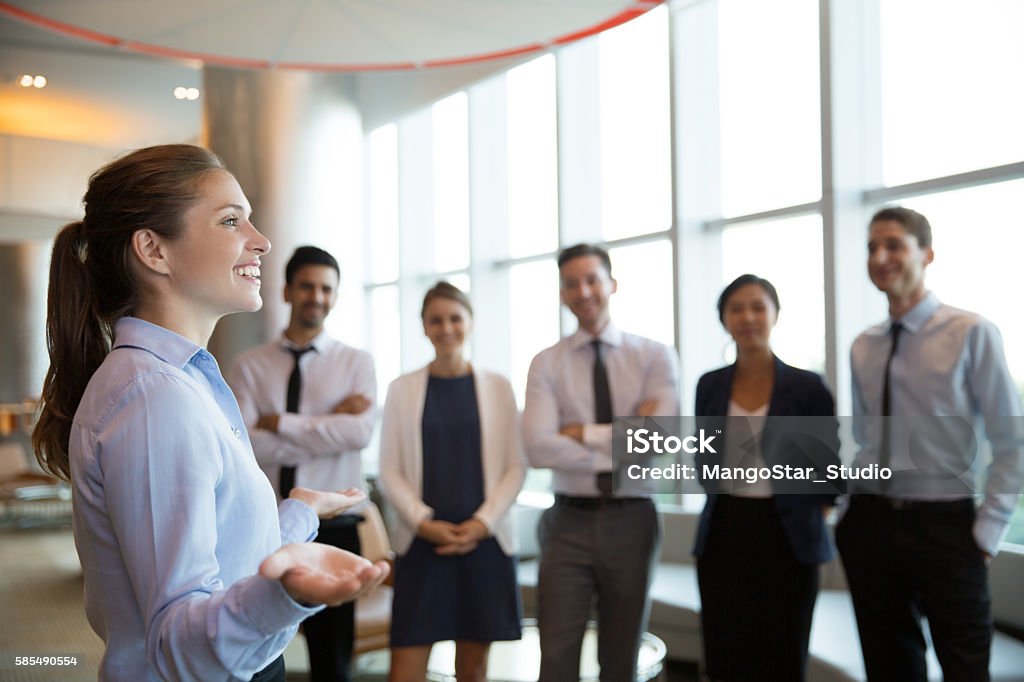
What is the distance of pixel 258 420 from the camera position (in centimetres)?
356

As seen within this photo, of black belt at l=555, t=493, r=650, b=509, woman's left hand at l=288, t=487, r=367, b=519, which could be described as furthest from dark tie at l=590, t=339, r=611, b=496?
woman's left hand at l=288, t=487, r=367, b=519

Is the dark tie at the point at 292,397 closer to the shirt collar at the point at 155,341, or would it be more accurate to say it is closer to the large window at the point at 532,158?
the shirt collar at the point at 155,341

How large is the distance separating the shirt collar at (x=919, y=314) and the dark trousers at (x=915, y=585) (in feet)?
2.06

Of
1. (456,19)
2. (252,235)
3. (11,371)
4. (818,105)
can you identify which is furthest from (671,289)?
(252,235)

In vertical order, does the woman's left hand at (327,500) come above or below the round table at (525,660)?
above

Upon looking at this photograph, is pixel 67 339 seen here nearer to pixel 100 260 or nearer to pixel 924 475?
pixel 100 260

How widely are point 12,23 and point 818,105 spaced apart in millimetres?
4297

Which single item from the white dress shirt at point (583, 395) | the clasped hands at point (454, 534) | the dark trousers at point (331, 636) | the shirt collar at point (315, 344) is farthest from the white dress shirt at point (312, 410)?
the white dress shirt at point (583, 395)

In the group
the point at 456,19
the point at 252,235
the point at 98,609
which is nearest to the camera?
the point at 98,609

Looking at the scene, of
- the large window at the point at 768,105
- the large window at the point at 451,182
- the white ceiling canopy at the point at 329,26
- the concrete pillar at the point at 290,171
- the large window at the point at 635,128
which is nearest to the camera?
the white ceiling canopy at the point at 329,26

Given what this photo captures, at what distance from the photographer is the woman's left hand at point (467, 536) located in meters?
3.38

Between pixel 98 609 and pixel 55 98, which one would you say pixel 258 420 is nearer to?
pixel 55 98

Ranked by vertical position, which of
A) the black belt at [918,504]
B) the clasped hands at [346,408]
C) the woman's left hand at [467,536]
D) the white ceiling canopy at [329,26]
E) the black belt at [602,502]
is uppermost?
the white ceiling canopy at [329,26]

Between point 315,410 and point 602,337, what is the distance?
124 cm
